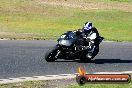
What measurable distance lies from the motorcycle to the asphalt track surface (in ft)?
0.89

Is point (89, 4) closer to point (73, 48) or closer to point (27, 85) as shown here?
point (73, 48)

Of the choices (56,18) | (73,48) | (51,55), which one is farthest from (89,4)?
(51,55)

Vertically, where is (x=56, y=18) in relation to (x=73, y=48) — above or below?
below

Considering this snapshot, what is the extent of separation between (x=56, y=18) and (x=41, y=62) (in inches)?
1117

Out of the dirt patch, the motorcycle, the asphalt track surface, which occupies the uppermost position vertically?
the motorcycle

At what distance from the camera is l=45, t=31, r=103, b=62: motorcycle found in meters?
19.9

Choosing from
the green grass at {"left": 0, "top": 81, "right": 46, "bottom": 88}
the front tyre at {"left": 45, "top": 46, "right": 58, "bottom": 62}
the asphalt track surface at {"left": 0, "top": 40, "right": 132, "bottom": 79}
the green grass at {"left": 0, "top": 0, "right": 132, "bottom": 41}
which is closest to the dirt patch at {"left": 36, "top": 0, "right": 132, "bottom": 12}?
the green grass at {"left": 0, "top": 0, "right": 132, "bottom": 41}

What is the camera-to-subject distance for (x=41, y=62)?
1973cm

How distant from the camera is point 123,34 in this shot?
38.5 metres

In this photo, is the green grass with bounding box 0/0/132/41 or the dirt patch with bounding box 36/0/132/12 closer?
the green grass with bounding box 0/0/132/41

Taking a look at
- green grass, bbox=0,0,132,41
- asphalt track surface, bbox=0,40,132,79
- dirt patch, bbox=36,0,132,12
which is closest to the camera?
asphalt track surface, bbox=0,40,132,79

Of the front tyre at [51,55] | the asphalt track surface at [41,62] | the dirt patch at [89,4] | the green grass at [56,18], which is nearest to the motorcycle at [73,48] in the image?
the front tyre at [51,55]

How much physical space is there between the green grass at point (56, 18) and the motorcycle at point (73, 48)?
56.3ft

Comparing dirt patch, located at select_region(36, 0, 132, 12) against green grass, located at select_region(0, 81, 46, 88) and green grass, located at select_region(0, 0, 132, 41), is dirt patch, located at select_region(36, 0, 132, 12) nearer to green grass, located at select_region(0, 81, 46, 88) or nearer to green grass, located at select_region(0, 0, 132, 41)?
green grass, located at select_region(0, 0, 132, 41)
